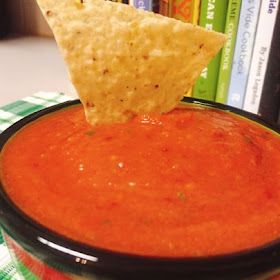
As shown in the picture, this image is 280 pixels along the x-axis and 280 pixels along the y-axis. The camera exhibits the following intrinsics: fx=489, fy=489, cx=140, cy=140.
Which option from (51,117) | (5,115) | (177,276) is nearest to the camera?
(177,276)

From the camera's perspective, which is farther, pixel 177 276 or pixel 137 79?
pixel 137 79

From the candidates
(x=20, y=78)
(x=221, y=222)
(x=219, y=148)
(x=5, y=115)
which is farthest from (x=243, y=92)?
(x=221, y=222)

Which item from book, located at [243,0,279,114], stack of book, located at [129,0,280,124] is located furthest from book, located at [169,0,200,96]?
book, located at [243,0,279,114]

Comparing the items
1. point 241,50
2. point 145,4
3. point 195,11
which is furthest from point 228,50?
point 145,4

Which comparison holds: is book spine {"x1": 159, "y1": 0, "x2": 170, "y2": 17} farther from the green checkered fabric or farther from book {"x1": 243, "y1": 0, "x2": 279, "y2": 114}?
the green checkered fabric

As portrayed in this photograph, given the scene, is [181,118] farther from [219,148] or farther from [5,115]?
[5,115]

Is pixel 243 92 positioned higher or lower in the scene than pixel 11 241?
lower

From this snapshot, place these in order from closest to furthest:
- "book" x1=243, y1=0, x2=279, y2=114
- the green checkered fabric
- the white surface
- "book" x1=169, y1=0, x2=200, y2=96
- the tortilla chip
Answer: the tortilla chip < the green checkered fabric < "book" x1=243, y1=0, x2=279, y2=114 < "book" x1=169, y1=0, x2=200, y2=96 < the white surface
